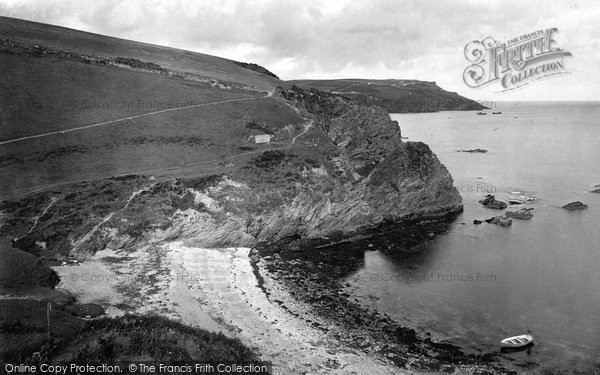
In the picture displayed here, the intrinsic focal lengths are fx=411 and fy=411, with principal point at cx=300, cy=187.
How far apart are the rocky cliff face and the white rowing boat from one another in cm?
3230

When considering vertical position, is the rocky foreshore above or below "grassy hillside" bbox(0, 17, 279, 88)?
below

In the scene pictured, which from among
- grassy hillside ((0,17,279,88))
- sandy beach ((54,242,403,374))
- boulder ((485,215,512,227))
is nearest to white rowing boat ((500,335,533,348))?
sandy beach ((54,242,403,374))

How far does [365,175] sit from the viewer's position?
7381 cm

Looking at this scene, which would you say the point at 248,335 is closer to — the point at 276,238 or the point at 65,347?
the point at 65,347

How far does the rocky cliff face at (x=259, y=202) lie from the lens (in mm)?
47312

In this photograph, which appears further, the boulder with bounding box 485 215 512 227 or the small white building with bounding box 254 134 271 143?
the small white building with bounding box 254 134 271 143

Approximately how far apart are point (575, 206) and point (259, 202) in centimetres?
5980

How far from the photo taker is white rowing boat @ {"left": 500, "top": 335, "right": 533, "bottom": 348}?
112ft

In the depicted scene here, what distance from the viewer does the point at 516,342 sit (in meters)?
34.3

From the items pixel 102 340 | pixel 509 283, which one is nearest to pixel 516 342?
pixel 509 283

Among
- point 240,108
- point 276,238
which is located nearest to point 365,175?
point 276,238

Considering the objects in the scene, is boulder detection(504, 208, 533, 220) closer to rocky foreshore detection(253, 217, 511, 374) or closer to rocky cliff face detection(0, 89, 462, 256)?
rocky cliff face detection(0, 89, 462, 256)

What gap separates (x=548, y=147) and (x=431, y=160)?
337 ft

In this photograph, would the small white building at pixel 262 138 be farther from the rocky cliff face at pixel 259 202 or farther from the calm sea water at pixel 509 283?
the calm sea water at pixel 509 283
